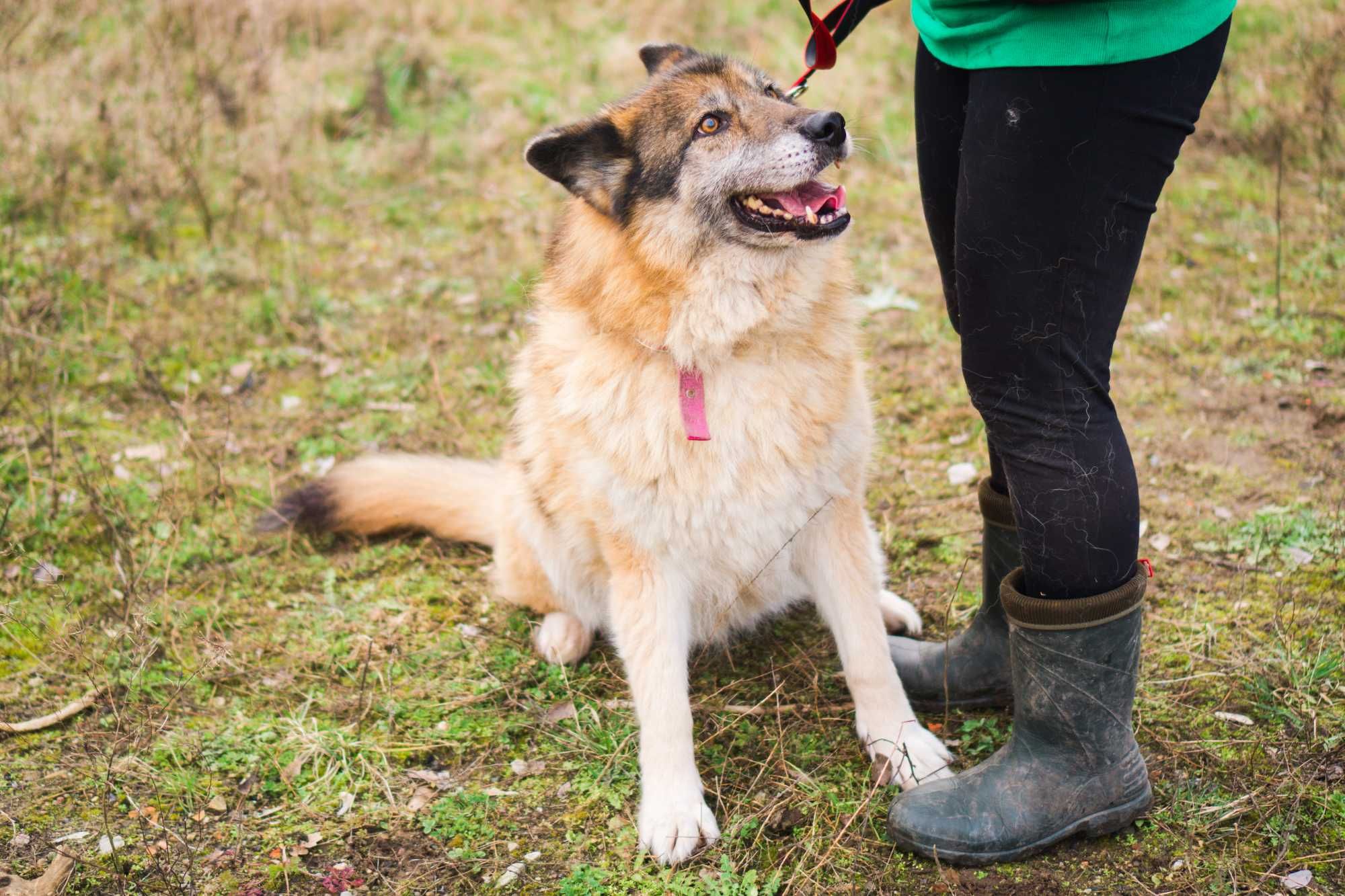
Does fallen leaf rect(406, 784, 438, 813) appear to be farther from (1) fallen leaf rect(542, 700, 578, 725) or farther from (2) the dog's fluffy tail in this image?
(2) the dog's fluffy tail

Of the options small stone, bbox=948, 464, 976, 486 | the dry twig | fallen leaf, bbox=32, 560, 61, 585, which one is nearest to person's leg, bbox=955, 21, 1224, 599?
small stone, bbox=948, 464, 976, 486

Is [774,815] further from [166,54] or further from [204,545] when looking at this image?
[166,54]

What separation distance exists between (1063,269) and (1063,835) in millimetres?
1165

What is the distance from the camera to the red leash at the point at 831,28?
7.47 ft

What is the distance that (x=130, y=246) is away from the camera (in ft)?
17.5

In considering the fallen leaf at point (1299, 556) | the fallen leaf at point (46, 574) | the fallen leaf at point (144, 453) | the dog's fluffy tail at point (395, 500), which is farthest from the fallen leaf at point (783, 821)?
the fallen leaf at point (144, 453)

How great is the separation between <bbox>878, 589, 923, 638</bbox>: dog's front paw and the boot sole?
87 centimetres

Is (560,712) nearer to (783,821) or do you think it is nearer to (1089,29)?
(783,821)

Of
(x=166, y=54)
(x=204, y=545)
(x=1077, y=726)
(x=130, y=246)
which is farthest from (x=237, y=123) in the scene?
(x=1077, y=726)

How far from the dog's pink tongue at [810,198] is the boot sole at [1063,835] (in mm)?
1439

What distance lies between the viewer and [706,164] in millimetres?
2549

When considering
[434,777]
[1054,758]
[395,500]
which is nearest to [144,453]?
[395,500]

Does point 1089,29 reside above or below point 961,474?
above

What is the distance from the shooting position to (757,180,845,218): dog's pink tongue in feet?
8.27
